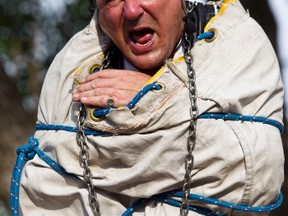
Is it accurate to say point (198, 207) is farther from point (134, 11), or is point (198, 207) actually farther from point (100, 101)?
point (134, 11)

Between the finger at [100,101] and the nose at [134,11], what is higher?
the nose at [134,11]

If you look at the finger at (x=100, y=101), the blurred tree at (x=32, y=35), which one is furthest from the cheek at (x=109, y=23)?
the blurred tree at (x=32, y=35)

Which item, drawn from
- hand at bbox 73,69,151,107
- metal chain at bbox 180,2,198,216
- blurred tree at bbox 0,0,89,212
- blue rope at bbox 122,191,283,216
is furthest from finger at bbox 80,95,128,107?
blurred tree at bbox 0,0,89,212

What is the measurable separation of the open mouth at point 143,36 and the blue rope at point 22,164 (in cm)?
52

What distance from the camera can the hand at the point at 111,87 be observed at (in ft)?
7.94

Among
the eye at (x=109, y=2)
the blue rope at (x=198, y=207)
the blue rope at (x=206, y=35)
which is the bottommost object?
the blue rope at (x=198, y=207)

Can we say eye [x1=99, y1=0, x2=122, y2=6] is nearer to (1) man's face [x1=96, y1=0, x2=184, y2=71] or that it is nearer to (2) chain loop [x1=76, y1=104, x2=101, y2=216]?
(1) man's face [x1=96, y1=0, x2=184, y2=71]

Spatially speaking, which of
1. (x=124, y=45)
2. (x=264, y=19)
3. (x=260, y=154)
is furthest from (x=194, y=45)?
(x=264, y=19)

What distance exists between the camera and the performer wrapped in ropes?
2324 mm

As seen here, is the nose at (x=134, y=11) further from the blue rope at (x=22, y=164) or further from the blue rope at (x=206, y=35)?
the blue rope at (x=22, y=164)

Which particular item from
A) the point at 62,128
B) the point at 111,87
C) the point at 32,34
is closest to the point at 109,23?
the point at 111,87

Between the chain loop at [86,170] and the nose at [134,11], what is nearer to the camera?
the chain loop at [86,170]

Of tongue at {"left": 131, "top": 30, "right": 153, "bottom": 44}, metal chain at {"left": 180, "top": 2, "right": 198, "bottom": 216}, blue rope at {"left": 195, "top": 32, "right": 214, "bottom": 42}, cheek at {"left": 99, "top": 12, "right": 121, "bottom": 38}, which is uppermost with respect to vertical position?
cheek at {"left": 99, "top": 12, "right": 121, "bottom": 38}

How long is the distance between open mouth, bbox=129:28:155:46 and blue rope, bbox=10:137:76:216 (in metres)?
0.52
